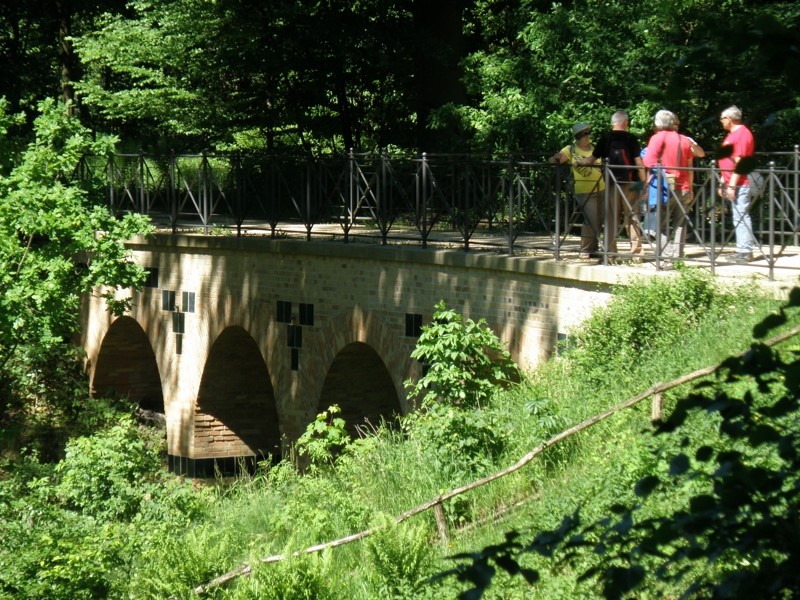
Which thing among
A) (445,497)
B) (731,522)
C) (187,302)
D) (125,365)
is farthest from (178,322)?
(731,522)

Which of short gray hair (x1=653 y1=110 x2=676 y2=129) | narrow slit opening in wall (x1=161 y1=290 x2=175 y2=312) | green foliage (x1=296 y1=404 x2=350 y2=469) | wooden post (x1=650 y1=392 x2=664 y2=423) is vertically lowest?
green foliage (x1=296 y1=404 x2=350 y2=469)

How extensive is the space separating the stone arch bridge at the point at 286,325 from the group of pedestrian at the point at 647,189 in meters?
0.51

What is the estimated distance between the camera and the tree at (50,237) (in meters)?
13.2

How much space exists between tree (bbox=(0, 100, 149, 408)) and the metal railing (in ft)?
3.78

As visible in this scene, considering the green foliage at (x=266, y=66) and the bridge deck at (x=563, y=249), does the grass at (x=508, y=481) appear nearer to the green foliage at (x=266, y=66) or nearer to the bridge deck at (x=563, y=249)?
the bridge deck at (x=563, y=249)

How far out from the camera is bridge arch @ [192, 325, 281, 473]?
1638cm

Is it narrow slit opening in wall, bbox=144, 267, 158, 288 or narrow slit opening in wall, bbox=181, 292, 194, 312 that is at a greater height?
narrow slit opening in wall, bbox=144, 267, 158, 288

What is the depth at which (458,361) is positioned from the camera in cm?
1048

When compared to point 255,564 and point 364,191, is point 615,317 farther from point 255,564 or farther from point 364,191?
point 364,191

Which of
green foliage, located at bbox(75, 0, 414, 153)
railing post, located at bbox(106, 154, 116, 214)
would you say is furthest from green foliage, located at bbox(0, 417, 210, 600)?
green foliage, located at bbox(75, 0, 414, 153)

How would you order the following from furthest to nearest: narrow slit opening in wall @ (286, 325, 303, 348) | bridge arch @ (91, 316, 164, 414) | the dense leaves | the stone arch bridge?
bridge arch @ (91, 316, 164, 414) < narrow slit opening in wall @ (286, 325, 303, 348) < the stone arch bridge < the dense leaves

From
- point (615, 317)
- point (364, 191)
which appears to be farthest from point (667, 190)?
point (364, 191)

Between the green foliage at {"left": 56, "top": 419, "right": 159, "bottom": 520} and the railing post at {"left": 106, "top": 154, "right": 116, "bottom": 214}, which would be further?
the railing post at {"left": 106, "top": 154, "right": 116, "bottom": 214}

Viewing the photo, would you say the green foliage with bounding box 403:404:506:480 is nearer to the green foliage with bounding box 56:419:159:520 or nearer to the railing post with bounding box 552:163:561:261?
the railing post with bounding box 552:163:561:261
